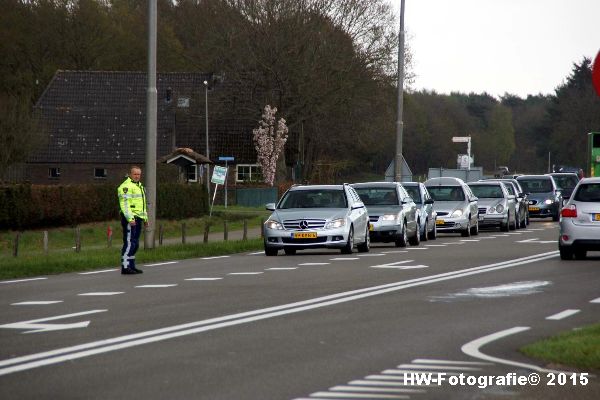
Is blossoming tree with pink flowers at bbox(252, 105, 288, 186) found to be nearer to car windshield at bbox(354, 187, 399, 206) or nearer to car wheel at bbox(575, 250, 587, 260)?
car windshield at bbox(354, 187, 399, 206)

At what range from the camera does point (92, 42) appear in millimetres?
90938

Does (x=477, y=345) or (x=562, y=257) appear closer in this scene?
(x=477, y=345)

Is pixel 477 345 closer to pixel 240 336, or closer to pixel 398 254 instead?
pixel 240 336

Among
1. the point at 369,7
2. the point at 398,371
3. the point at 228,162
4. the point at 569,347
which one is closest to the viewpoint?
the point at 398,371

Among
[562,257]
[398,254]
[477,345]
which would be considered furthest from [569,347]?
[398,254]

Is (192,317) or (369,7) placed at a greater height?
(369,7)

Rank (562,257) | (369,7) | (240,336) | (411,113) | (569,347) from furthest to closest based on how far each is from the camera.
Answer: (411,113) < (369,7) < (562,257) < (240,336) < (569,347)

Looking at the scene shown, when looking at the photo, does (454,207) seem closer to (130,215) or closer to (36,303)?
(130,215)

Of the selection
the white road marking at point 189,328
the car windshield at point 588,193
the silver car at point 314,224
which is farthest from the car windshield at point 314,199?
the white road marking at point 189,328

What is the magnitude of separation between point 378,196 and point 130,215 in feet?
41.1

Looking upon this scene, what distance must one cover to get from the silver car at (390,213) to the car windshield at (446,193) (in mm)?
6186

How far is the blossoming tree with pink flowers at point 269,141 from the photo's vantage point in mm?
73875

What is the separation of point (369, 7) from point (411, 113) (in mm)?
70671

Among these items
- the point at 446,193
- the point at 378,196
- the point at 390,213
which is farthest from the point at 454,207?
the point at 390,213
